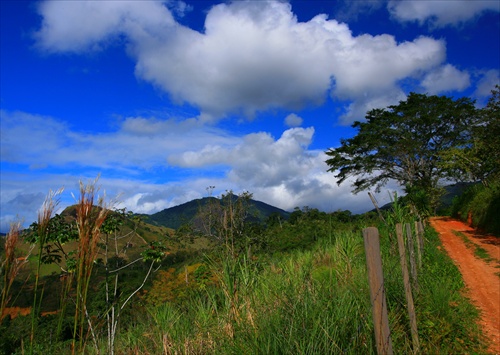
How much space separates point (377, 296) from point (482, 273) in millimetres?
8413

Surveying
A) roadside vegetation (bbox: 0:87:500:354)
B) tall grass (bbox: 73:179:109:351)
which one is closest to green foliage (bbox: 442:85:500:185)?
roadside vegetation (bbox: 0:87:500:354)

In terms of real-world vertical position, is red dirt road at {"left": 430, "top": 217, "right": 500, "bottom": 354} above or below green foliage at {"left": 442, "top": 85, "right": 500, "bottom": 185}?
below

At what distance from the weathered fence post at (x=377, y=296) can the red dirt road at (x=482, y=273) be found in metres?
2.80

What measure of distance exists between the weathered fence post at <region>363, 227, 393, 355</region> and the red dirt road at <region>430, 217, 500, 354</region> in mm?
2796

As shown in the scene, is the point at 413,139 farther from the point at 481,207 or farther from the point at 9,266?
the point at 9,266

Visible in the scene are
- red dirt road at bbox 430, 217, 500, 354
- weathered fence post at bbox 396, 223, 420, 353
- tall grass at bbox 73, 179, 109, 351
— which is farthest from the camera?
red dirt road at bbox 430, 217, 500, 354

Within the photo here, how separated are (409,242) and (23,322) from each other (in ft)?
42.3

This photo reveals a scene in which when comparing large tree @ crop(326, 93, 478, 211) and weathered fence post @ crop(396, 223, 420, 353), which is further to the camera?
large tree @ crop(326, 93, 478, 211)

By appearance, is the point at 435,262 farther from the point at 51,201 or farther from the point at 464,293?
the point at 51,201

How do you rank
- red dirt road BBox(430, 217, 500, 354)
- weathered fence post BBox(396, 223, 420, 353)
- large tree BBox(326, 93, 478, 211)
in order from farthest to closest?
large tree BBox(326, 93, 478, 211)
red dirt road BBox(430, 217, 500, 354)
weathered fence post BBox(396, 223, 420, 353)

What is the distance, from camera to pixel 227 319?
4.37 meters

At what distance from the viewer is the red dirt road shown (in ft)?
20.4

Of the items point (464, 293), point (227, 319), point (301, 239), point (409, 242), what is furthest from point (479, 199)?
point (227, 319)

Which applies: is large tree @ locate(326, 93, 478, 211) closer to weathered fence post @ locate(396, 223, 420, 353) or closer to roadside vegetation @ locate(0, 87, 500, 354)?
roadside vegetation @ locate(0, 87, 500, 354)
